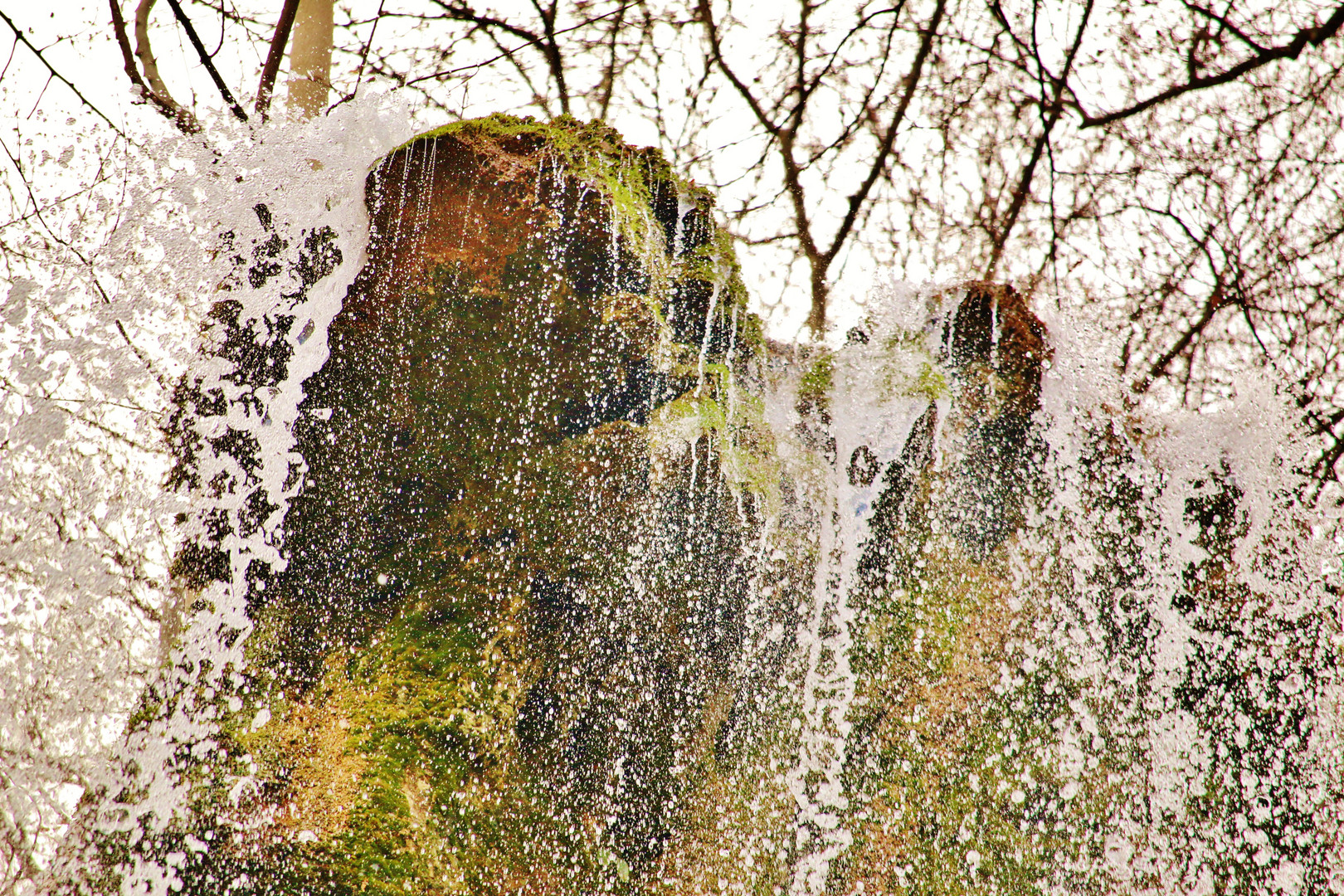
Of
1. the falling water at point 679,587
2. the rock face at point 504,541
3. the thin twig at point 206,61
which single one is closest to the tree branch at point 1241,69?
the falling water at point 679,587

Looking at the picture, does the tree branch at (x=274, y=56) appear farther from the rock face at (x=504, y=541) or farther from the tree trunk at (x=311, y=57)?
the rock face at (x=504, y=541)

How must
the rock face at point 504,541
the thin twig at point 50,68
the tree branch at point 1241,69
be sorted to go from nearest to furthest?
the rock face at point 504,541, the thin twig at point 50,68, the tree branch at point 1241,69

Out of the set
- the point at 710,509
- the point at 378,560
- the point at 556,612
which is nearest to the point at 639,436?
the point at 710,509

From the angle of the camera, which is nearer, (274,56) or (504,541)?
(504,541)

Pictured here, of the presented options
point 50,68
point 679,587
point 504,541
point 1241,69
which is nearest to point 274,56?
point 50,68

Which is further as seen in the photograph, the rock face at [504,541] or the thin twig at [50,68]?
the thin twig at [50,68]

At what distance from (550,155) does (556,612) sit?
1.36 meters

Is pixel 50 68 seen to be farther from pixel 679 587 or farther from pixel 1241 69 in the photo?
pixel 1241 69

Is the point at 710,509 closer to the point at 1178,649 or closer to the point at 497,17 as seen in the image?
the point at 1178,649

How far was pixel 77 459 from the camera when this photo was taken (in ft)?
7.77

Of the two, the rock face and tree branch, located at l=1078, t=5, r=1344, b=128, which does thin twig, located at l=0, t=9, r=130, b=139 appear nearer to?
the rock face

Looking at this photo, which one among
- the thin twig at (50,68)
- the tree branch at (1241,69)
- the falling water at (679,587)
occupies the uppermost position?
the tree branch at (1241,69)

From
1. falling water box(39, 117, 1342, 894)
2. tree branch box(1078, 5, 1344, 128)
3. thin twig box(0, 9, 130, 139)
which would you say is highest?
tree branch box(1078, 5, 1344, 128)

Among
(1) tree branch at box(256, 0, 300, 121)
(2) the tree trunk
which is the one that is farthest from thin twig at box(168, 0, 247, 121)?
(2) the tree trunk
